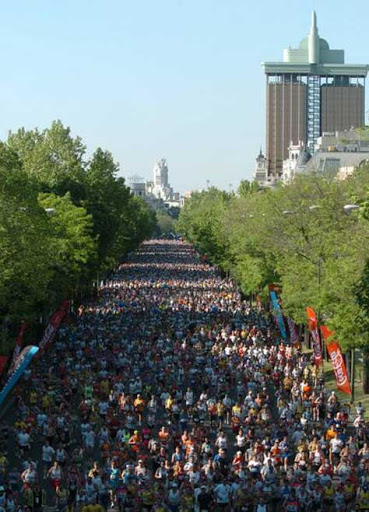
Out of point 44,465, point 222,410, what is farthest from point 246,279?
point 44,465

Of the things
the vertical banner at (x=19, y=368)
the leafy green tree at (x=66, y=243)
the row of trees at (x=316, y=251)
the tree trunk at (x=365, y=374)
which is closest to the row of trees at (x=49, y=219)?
the leafy green tree at (x=66, y=243)

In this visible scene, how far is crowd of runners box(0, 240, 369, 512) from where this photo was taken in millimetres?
24016

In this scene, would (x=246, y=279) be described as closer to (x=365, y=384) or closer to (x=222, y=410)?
(x=365, y=384)

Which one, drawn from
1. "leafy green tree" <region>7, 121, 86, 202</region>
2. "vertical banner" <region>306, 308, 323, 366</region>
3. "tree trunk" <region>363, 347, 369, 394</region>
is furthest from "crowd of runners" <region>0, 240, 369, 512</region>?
"leafy green tree" <region>7, 121, 86, 202</region>

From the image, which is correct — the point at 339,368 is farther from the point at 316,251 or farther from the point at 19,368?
the point at 316,251

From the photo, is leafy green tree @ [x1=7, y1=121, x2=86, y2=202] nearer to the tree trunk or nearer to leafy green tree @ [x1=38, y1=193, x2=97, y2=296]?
leafy green tree @ [x1=38, y1=193, x2=97, y2=296]

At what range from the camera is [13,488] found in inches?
985

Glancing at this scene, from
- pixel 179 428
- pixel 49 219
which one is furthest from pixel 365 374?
pixel 49 219

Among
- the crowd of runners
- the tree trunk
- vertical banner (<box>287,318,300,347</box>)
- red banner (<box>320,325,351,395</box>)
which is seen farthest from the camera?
vertical banner (<box>287,318,300,347</box>)

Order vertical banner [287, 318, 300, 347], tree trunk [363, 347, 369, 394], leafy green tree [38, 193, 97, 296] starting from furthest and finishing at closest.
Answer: vertical banner [287, 318, 300, 347] → leafy green tree [38, 193, 97, 296] → tree trunk [363, 347, 369, 394]

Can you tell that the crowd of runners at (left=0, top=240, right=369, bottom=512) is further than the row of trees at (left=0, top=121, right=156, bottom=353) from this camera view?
No

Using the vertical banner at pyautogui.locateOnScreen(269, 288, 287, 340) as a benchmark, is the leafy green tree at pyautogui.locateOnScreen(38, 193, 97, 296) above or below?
above

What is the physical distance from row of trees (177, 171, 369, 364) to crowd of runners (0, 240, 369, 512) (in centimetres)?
271

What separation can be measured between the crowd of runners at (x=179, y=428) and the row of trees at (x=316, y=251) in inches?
107
